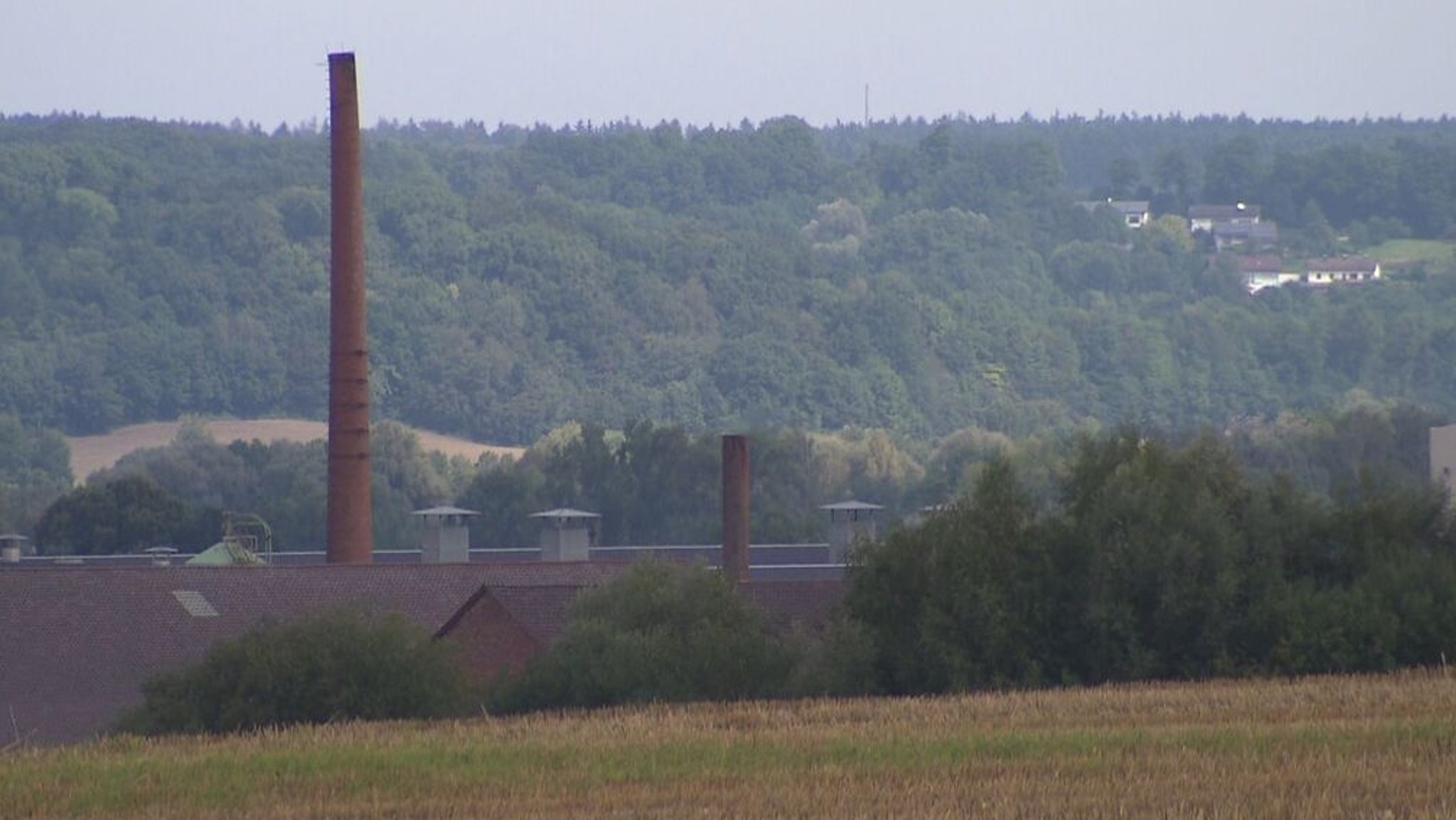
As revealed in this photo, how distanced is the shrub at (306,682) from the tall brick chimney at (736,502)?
61.0 ft

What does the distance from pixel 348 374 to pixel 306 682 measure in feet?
55.4

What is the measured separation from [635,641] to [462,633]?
25.1ft

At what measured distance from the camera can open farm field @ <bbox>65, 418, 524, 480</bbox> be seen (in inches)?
6049

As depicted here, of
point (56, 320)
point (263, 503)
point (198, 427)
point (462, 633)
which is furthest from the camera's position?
point (56, 320)

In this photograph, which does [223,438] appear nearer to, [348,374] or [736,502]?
[736,502]

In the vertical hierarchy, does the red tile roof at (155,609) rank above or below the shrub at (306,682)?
below

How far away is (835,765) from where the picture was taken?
22672 mm

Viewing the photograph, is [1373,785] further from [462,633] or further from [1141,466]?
[462,633]

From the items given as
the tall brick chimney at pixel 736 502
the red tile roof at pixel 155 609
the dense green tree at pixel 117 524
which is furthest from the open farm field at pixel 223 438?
the red tile roof at pixel 155 609

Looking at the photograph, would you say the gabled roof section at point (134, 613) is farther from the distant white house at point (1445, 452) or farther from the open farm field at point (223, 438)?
the open farm field at point (223, 438)

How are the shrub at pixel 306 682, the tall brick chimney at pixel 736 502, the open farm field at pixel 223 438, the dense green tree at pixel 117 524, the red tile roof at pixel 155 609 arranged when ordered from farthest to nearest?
the open farm field at pixel 223 438 → the dense green tree at pixel 117 524 → the tall brick chimney at pixel 736 502 → the red tile roof at pixel 155 609 → the shrub at pixel 306 682

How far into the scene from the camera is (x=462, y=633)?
44.0 meters

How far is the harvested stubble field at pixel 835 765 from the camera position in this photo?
20.2 metres

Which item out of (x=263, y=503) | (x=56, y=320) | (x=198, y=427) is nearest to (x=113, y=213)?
(x=56, y=320)
